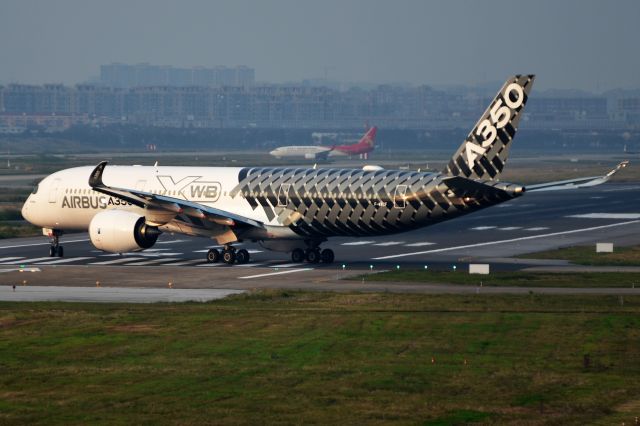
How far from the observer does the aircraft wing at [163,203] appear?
62344 millimetres

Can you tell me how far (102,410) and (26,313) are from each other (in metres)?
15.6

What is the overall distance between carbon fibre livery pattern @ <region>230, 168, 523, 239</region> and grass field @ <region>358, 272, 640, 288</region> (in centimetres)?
294

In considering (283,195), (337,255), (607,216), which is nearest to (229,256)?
(283,195)

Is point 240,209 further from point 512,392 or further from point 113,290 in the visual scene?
point 512,392

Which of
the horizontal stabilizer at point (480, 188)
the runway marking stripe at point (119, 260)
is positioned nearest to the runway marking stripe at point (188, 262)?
the runway marking stripe at point (119, 260)

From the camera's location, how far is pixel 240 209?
64562mm

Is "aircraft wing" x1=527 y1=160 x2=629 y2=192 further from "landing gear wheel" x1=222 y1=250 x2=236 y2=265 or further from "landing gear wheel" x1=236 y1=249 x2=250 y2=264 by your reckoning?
"landing gear wheel" x1=222 y1=250 x2=236 y2=265

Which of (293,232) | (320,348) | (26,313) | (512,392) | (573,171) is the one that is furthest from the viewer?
(573,171)

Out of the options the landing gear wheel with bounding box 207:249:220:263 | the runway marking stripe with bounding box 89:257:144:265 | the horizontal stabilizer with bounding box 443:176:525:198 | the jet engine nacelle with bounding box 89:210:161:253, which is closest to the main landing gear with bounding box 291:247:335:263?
the landing gear wheel with bounding box 207:249:220:263

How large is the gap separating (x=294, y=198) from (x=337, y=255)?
24.3 feet

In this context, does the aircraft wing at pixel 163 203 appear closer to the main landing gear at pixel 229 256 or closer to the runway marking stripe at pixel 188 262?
the main landing gear at pixel 229 256

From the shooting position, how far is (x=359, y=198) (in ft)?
203

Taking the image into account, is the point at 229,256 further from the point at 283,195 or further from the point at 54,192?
the point at 54,192

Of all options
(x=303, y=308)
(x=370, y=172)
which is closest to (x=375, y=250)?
(x=370, y=172)
